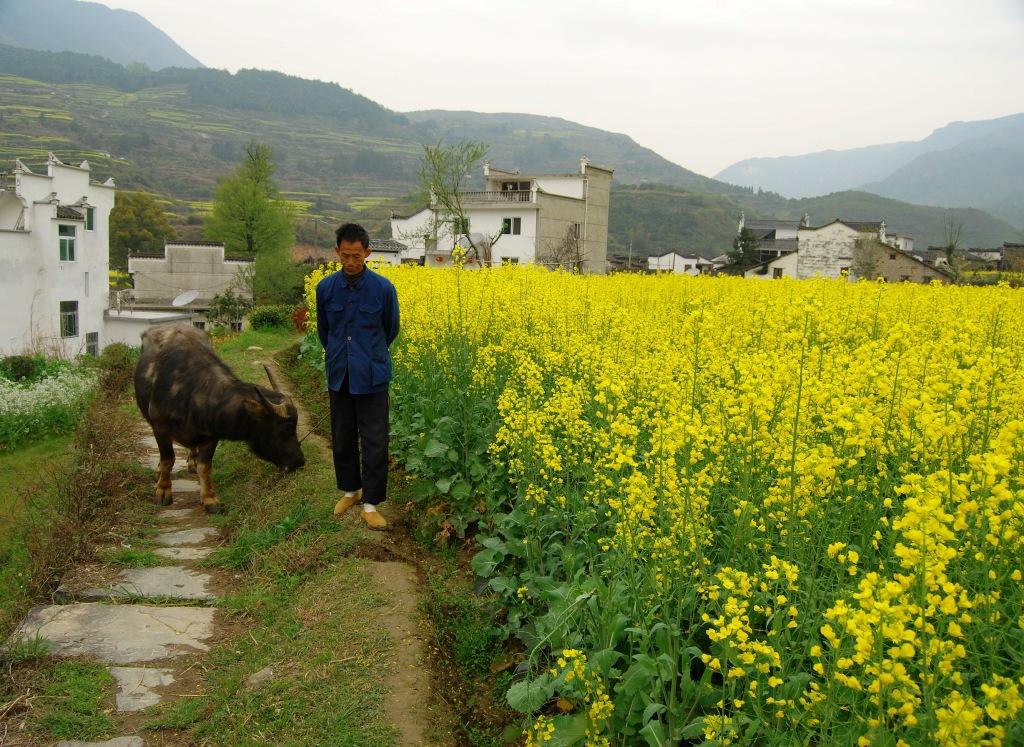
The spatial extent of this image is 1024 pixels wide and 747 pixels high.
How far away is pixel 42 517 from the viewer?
302 inches

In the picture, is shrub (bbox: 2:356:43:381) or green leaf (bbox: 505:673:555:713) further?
shrub (bbox: 2:356:43:381)

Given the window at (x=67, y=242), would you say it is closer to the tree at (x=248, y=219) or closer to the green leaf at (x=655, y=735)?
the tree at (x=248, y=219)

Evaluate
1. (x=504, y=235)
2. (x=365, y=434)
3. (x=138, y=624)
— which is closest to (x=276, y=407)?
(x=365, y=434)

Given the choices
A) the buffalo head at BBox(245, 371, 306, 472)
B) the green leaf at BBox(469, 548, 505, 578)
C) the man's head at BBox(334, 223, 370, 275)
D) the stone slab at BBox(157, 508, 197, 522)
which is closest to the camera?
the green leaf at BBox(469, 548, 505, 578)

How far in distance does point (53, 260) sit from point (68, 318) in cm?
284

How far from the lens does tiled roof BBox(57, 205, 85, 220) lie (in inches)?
1229

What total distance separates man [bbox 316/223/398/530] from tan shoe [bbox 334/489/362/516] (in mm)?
224

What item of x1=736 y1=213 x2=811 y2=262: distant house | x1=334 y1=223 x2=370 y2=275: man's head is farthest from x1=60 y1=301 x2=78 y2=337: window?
x1=736 y1=213 x2=811 y2=262: distant house

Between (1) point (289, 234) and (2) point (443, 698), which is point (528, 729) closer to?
(2) point (443, 698)

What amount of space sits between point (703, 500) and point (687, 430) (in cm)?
34

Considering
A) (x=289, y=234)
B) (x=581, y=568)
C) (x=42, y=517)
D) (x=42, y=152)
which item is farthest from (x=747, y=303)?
(x=42, y=152)

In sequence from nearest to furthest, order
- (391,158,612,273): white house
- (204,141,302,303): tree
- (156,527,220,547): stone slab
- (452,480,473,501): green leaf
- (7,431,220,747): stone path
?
(7,431,220,747): stone path → (452,480,473,501): green leaf → (156,527,220,547): stone slab → (391,158,612,273): white house → (204,141,302,303): tree

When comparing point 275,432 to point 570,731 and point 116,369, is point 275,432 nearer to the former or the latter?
point 570,731

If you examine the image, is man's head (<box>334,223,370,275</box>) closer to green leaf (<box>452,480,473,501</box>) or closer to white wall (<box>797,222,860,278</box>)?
green leaf (<box>452,480,473,501</box>)
